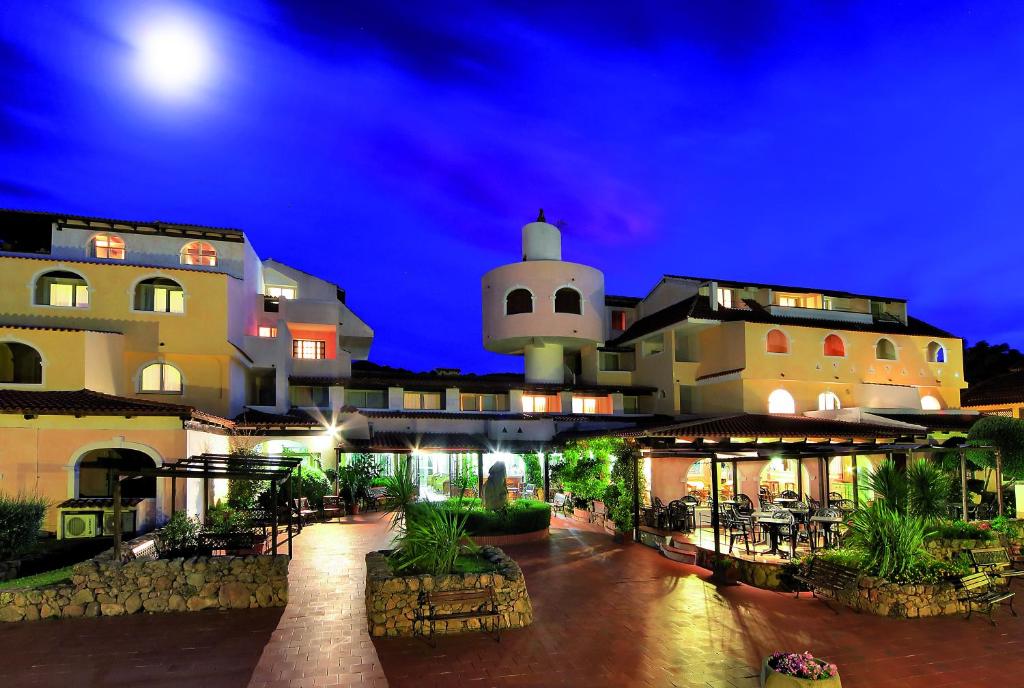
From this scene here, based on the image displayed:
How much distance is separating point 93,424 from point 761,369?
2600 cm

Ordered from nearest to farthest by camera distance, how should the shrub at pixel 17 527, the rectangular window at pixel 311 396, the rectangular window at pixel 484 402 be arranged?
the shrub at pixel 17 527 → the rectangular window at pixel 311 396 → the rectangular window at pixel 484 402

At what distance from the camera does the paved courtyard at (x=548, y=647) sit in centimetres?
768

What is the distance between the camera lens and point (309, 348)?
3134 cm

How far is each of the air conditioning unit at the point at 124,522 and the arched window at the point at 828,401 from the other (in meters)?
28.6

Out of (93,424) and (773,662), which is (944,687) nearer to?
(773,662)

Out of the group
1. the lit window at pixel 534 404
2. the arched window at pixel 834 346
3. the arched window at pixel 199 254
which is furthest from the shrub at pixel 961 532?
the arched window at pixel 199 254

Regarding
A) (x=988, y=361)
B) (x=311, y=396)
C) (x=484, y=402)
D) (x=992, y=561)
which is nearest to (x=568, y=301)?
(x=484, y=402)

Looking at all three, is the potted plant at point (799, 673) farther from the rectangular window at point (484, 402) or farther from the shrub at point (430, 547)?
the rectangular window at point (484, 402)

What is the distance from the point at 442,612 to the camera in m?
9.20

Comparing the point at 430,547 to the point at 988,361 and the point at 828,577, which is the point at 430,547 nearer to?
the point at 828,577

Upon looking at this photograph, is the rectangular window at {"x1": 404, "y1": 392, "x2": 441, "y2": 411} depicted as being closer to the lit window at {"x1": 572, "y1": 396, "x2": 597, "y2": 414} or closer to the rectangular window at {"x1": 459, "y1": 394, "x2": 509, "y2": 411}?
the rectangular window at {"x1": 459, "y1": 394, "x2": 509, "y2": 411}

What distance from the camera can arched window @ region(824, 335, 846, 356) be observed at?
3247 cm

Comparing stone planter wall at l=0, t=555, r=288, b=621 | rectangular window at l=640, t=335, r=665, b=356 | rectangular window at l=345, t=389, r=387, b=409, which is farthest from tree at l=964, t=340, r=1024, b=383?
stone planter wall at l=0, t=555, r=288, b=621

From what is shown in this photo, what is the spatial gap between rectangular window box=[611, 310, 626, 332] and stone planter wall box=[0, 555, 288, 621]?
29.9 meters
